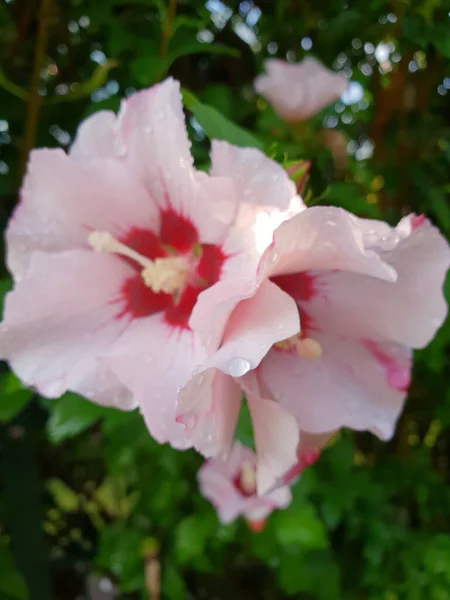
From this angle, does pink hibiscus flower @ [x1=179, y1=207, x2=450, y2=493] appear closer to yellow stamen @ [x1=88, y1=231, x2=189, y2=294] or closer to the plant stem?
yellow stamen @ [x1=88, y1=231, x2=189, y2=294]

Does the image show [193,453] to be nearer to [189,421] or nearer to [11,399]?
[11,399]

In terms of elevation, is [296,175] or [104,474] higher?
[296,175]

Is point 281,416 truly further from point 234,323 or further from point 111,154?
point 111,154

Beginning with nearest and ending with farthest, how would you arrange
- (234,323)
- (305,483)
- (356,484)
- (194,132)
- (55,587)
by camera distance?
(234,323) → (194,132) → (305,483) → (356,484) → (55,587)

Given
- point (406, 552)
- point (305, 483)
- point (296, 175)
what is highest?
point (296, 175)

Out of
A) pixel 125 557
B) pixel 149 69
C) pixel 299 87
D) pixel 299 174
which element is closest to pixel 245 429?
pixel 299 174

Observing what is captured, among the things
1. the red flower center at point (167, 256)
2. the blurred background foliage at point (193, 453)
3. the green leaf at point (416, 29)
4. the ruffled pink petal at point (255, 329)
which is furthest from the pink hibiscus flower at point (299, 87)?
the ruffled pink petal at point (255, 329)

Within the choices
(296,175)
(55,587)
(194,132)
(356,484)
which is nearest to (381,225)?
(296,175)
